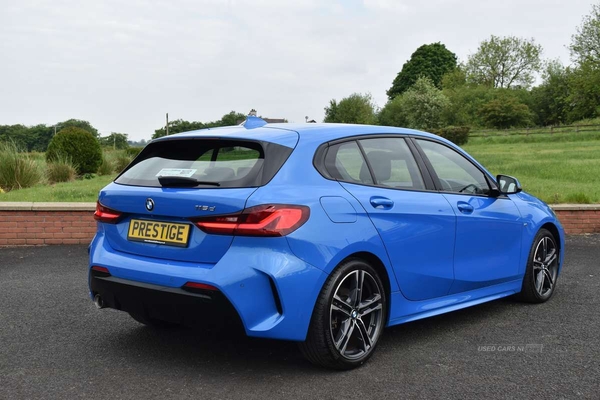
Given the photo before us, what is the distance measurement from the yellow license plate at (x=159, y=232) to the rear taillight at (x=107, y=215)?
0.13 m

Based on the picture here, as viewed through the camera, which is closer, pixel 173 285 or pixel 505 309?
pixel 173 285

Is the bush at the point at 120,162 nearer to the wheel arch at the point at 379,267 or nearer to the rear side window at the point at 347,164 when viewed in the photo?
the rear side window at the point at 347,164

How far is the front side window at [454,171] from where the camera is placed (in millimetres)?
5277

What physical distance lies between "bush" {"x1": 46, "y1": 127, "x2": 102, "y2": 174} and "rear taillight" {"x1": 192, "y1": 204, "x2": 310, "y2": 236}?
718 inches

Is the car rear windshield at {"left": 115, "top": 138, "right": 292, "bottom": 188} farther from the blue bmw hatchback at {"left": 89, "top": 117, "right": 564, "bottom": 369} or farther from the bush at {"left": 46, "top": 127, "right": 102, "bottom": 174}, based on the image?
the bush at {"left": 46, "top": 127, "right": 102, "bottom": 174}

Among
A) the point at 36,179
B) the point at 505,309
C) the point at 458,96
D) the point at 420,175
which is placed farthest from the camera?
the point at 458,96

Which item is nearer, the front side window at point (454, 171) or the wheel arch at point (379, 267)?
the wheel arch at point (379, 267)

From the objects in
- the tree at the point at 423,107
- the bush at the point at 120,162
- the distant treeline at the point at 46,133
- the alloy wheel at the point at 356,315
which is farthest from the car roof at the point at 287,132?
the tree at the point at 423,107

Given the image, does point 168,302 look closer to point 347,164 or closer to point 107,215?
point 107,215

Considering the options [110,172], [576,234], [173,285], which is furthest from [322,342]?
[110,172]

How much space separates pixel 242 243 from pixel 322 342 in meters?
0.78

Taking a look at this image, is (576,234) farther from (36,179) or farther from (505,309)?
(36,179)

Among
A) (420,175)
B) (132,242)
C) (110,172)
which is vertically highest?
(420,175)

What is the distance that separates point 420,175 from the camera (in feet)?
16.5
